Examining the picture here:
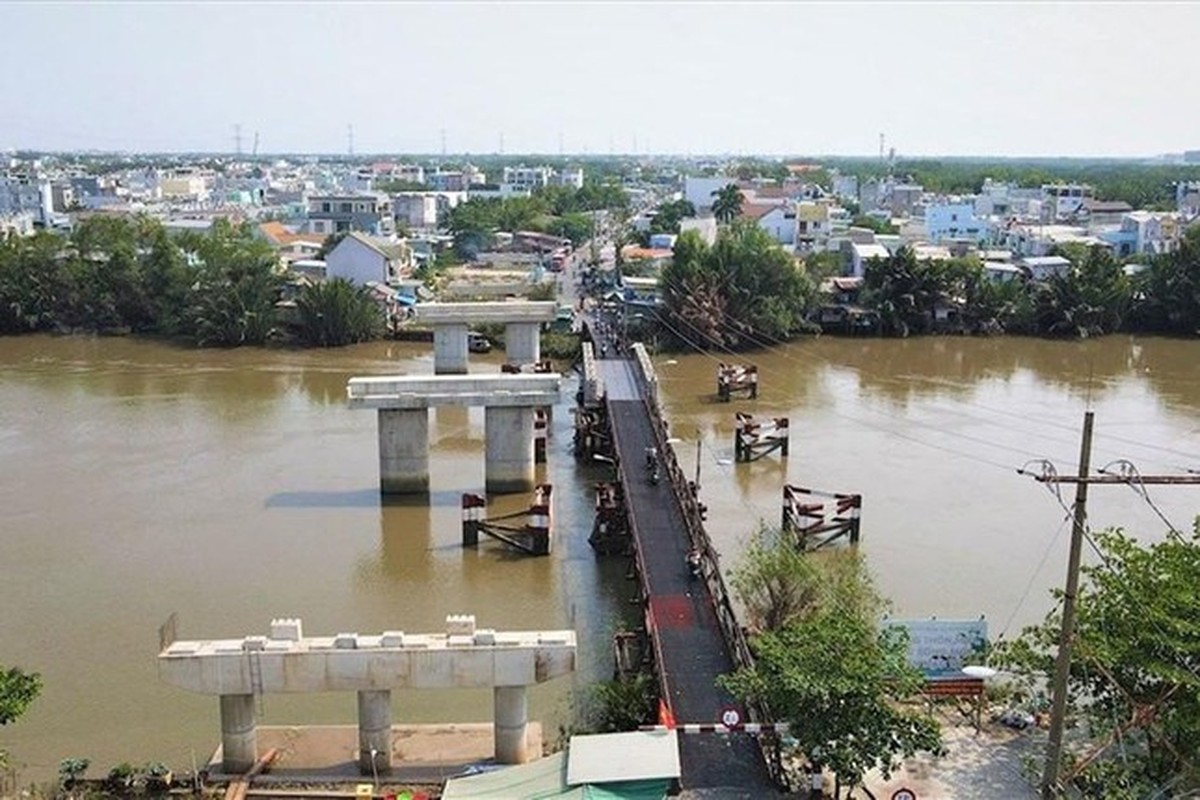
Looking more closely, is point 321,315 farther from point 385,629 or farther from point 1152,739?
point 1152,739

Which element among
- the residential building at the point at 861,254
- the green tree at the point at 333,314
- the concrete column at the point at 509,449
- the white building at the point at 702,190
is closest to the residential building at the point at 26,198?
the green tree at the point at 333,314

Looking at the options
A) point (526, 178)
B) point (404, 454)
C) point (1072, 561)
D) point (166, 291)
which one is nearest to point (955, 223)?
point (166, 291)

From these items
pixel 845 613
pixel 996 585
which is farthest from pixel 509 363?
pixel 845 613

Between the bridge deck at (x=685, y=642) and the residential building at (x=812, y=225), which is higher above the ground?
the residential building at (x=812, y=225)

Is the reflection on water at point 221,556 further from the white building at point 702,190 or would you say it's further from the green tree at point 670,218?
the white building at point 702,190

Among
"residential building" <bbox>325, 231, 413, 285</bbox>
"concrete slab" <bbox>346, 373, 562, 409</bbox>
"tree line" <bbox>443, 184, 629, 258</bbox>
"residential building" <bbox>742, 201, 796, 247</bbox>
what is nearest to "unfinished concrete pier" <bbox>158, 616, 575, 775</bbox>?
"concrete slab" <bbox>346, 373, 562, 409</bbox>
